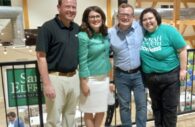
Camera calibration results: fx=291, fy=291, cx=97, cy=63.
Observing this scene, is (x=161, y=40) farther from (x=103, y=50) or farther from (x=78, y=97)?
(x=78, y=97)

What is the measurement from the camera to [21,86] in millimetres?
2836

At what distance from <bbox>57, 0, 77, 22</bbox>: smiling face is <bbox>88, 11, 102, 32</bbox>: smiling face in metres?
0.15

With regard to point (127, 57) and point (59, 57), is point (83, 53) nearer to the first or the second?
point (59, 57)

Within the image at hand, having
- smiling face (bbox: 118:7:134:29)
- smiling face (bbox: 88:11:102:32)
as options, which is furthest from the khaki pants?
smiling face (bbox: 118:7:134:29)

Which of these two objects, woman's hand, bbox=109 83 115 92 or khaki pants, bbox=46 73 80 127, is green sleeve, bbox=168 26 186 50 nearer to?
woman's hand, bbox=109 83 115 92

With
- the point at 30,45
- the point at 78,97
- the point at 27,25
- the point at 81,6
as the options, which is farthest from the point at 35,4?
the point at 78,97

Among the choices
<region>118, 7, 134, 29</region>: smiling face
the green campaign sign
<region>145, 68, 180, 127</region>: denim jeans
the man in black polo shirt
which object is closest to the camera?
the man in black polo shirt

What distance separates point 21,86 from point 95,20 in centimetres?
105

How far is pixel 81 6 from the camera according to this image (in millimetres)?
11227

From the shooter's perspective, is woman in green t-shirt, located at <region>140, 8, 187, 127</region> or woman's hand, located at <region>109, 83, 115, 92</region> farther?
woman's hand, located at <region>109, 83, 115, 92</region>

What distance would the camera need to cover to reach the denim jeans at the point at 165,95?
8.40 feet

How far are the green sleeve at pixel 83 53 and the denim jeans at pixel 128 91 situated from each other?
0.35 m

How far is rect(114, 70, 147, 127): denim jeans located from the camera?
2570 millimetres

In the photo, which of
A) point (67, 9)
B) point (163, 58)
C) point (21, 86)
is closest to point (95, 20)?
point (67, 9)
